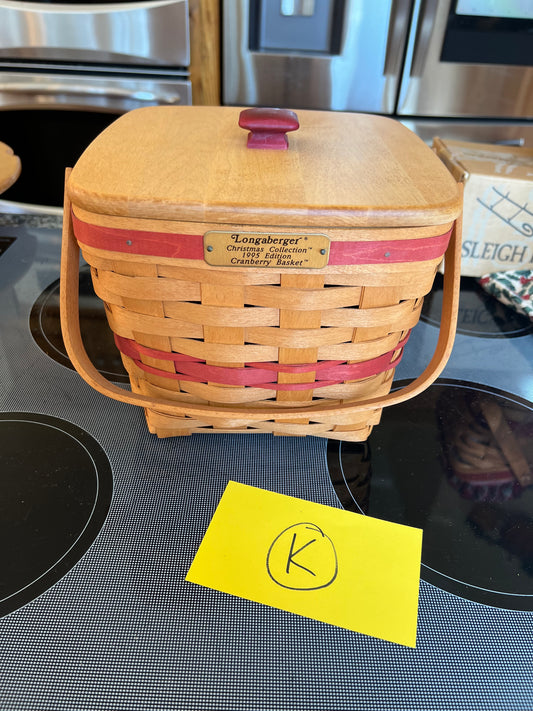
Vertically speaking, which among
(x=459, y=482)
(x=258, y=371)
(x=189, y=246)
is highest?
(x=189, y=246)

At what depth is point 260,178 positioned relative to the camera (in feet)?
1.14

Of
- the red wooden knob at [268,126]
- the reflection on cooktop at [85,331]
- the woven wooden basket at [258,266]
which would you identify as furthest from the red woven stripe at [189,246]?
the reflection on cooktop at [85,331]

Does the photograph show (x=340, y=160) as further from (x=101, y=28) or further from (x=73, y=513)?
(x=101, y=28)

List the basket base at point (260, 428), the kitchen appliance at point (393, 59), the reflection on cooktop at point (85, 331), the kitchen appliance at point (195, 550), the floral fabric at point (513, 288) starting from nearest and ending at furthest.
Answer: the kitchen appliance at point (195, 550)
the basket base at point (260, 428)
the reflection on cooktop at point (85, 331)
the floral fabric at point (513, 288)
the kitchen appliance at point (393, 59)

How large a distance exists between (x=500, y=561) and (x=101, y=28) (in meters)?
1.12

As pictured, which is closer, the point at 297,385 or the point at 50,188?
the point at 297,385

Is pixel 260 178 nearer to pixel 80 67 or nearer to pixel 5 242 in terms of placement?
pixel 5 242

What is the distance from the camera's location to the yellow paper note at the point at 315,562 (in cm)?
35

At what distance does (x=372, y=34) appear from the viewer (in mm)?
989

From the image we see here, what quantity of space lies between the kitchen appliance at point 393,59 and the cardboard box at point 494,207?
15.2 inches

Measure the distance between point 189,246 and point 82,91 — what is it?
2.98 ft

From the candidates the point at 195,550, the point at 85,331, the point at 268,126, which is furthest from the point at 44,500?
the point at 268,126

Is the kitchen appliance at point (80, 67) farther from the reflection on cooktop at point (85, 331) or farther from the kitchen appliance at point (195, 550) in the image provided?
the kitchen appliance at point (195, 550)

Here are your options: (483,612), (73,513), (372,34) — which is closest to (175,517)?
(73,513)
